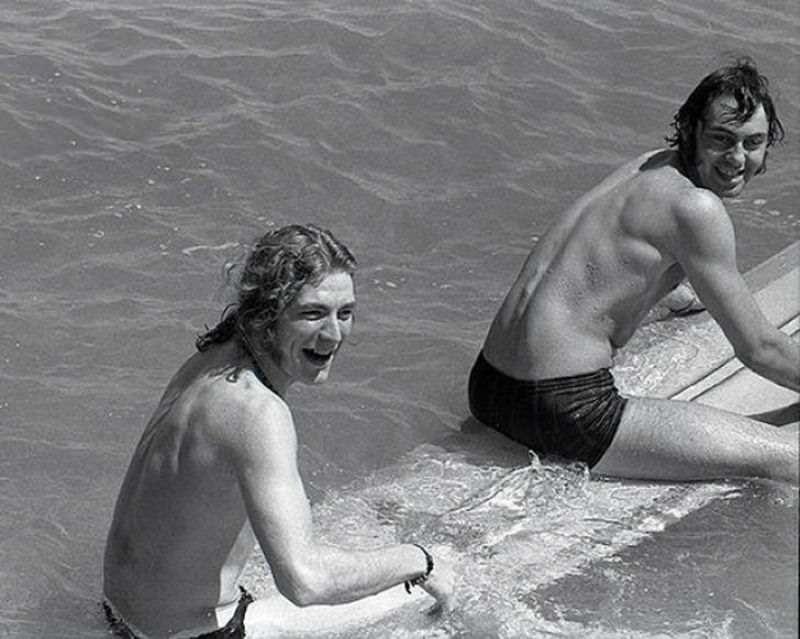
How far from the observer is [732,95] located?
15.8 ft

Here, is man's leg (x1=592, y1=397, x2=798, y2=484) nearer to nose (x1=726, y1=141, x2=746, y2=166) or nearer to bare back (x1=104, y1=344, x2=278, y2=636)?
nose (x1=726, y1=141, x2=746, y2=166)

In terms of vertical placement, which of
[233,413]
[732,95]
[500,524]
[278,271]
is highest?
[732,95]

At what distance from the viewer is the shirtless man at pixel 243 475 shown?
142 inches

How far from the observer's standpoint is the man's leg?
196 inches

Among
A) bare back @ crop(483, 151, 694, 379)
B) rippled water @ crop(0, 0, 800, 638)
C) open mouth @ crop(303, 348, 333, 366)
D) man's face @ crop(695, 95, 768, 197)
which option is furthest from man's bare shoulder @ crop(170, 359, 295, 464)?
man's face @ crop(695, 95, 768, 197)

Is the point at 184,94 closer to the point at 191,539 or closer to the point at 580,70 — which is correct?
the point at 580,70

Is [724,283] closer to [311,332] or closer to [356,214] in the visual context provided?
[311,332]

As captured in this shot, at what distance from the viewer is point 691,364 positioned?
5672 mm

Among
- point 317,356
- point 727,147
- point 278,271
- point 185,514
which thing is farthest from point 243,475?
point 727,147

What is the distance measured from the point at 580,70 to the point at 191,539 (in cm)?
561

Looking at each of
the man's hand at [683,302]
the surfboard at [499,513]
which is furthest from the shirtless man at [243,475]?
the man's hand at [683,302]

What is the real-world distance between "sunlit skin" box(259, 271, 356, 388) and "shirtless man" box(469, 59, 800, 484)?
130 centimetres

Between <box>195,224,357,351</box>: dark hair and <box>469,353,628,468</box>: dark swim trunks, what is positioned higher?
<box>195,224,357,351</box>: dark hair

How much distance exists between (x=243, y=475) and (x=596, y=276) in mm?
1657
